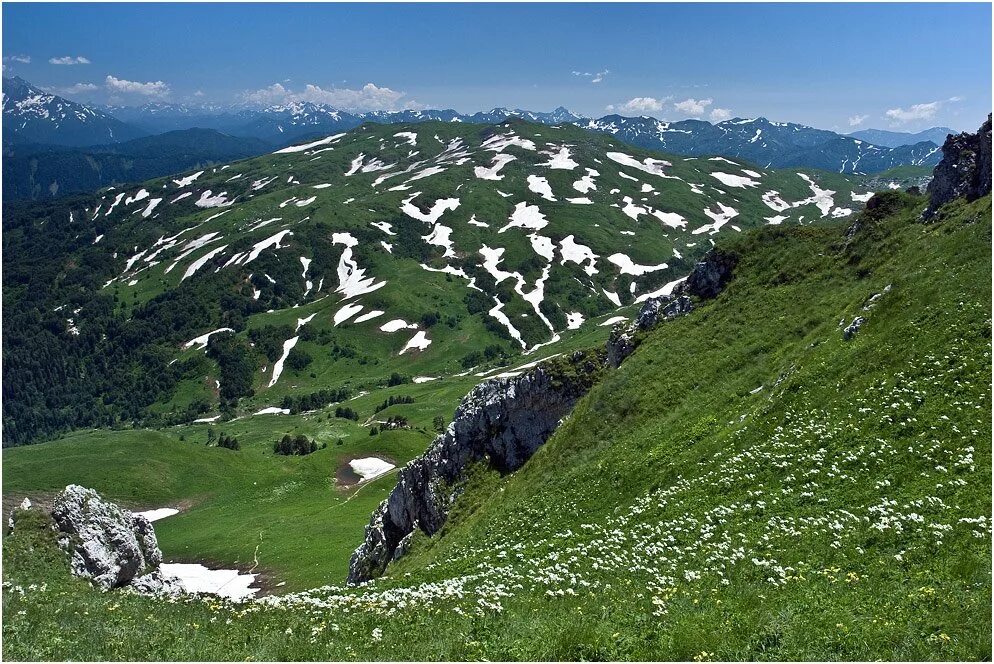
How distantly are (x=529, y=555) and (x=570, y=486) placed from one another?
9060 millimetres

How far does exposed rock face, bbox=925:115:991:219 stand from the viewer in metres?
43.2

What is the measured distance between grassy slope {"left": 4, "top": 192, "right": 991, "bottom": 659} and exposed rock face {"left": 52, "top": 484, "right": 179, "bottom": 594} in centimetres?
384

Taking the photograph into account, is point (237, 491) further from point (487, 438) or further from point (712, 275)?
point (712, 275)

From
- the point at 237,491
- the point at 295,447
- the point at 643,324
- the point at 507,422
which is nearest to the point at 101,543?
the point at 507,422

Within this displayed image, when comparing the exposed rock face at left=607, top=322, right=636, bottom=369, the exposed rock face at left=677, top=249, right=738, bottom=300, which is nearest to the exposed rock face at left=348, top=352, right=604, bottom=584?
the exposed rock face at left=607, top=322, right=636, bottom=369

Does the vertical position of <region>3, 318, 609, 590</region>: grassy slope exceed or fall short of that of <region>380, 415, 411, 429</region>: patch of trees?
it exceeds it

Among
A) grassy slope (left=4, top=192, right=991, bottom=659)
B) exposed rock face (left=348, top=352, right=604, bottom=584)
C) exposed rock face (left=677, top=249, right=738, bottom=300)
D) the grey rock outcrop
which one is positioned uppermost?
exposed rock face (left=677, top=249, right=738, bottom=300)

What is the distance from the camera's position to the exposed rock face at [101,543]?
30.8m

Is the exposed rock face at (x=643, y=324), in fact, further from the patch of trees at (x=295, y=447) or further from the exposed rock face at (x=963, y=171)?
the patch of trees at (x=295, y=447)

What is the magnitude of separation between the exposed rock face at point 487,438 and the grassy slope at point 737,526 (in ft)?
26.3

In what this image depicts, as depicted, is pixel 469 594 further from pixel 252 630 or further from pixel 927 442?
pixel 927 442

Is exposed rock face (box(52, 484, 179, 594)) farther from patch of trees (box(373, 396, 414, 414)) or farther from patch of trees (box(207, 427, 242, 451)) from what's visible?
patch of trees (box(373, 396, 414, 414))

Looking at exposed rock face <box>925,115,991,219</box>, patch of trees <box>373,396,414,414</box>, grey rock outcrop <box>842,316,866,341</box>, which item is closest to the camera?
grey rock outcrop <box>842,316,866,341</box>

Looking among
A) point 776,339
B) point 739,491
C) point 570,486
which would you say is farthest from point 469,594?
point 776,339
